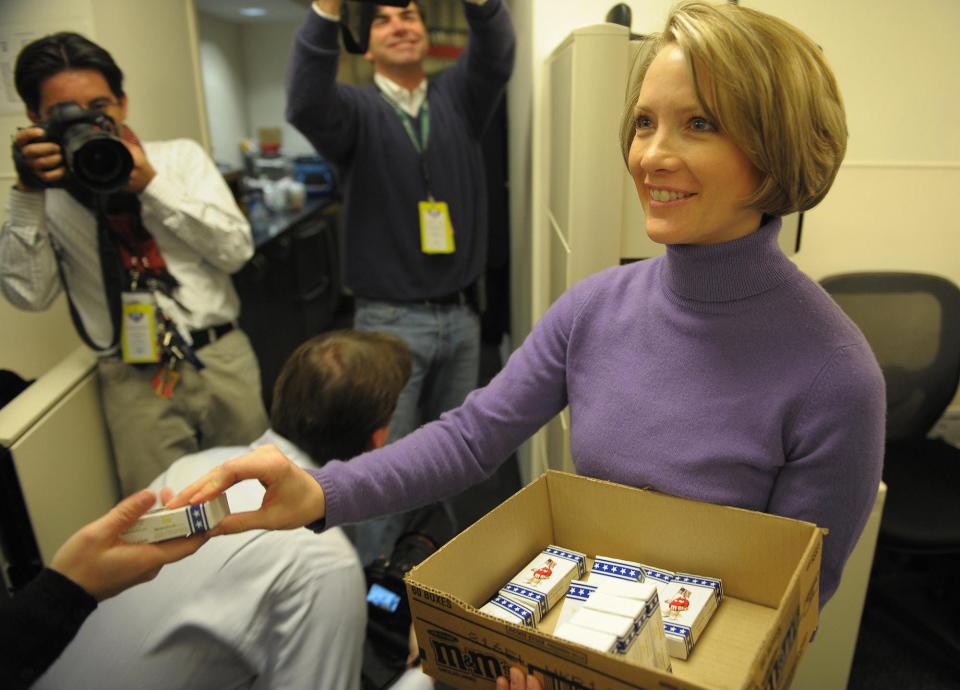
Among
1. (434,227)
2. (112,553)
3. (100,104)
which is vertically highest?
(100,104)

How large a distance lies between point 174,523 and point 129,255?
1.13 metres

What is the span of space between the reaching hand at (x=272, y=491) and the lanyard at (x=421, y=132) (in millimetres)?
1288

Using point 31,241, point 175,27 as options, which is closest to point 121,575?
point 31,241

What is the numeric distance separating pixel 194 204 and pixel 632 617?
4.80ft

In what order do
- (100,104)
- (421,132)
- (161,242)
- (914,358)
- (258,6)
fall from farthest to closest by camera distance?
(258,6), (421,132), (914,358), (161,242), (100,104)

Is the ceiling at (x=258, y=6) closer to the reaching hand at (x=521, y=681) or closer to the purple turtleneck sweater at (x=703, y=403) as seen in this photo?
the purple turtleneck sweater at (x=703, y=403)

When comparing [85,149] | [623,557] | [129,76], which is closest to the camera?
[623,557]

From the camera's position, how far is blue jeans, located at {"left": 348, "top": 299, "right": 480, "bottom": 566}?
1989 mm

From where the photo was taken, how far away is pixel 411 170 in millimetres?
2002

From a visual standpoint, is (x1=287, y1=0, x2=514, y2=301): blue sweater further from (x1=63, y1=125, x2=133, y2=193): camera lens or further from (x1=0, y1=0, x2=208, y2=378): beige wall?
(x1=0, y1=0, x2=208, y2=378): beige wall

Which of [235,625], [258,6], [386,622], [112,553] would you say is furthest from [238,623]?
[258,6]

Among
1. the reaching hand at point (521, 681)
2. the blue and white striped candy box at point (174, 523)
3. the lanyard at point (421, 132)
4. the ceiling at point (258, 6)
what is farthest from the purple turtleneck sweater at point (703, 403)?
the ceiling at point (258, 6)

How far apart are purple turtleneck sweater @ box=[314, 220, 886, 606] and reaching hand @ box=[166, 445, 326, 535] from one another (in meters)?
0.03

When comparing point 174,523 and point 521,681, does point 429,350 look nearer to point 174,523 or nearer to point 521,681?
point 174,523
